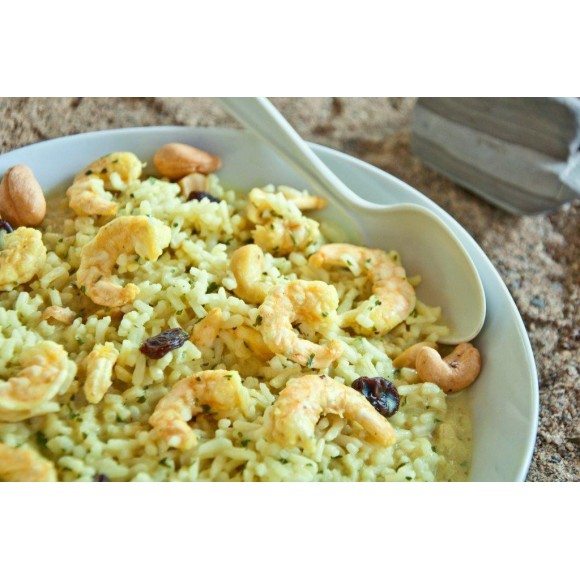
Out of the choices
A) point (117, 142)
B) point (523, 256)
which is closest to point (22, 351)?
point (117, 142)

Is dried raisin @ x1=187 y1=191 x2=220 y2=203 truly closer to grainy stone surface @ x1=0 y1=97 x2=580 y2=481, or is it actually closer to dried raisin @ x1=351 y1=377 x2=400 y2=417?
grainy stone surface @ x1=0 y1=97 x2=580 y2=481

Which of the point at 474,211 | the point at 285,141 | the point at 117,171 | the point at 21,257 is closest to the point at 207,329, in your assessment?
the point at 21,257

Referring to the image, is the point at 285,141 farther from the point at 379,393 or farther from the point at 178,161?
the point at 379,393

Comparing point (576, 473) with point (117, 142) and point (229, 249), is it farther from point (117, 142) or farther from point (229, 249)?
point (117, 142)

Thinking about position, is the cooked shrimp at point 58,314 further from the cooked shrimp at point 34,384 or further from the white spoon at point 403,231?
the white spoon at point 403,231

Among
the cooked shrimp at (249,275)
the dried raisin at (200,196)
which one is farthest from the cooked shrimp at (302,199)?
the cooked shrimp at (249,275)
